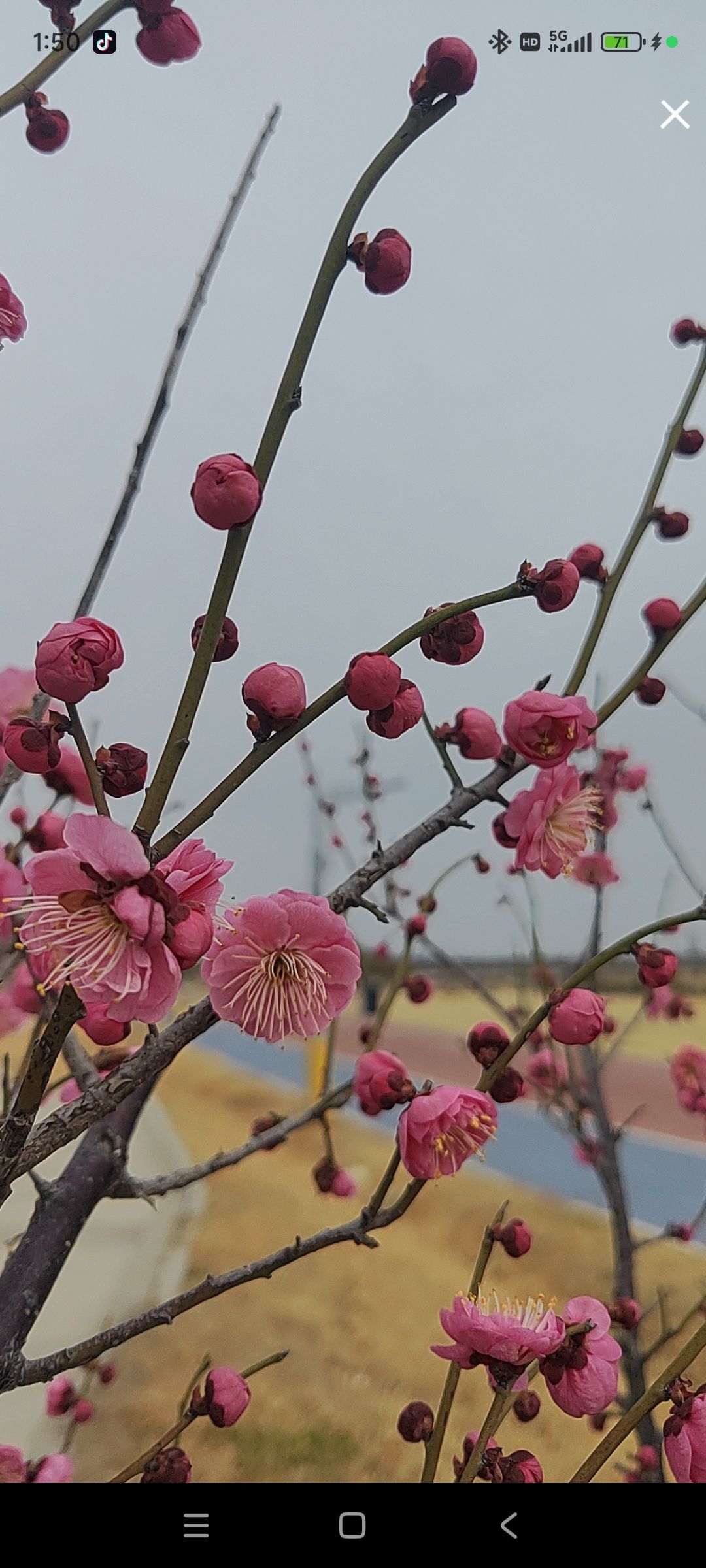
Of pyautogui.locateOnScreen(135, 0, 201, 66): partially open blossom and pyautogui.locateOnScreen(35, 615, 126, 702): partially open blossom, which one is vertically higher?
pyautogui.locateOnScreen(135, 0, 201, 66): partially open blossom

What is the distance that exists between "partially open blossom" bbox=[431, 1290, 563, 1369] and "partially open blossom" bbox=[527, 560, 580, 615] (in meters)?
0.23

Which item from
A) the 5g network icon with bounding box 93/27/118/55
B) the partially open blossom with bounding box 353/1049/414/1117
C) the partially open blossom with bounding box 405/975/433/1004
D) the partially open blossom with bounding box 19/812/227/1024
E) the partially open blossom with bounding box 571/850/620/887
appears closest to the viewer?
the partially open blossom with bounding box 19/812/227/1024

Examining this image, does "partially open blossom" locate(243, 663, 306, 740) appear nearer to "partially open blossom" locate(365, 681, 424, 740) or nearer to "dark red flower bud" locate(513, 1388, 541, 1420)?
"partially open blossom" locate(365, 681, 424, 740)

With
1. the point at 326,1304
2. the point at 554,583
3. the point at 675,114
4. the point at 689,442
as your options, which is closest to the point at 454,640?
the point at 554,583

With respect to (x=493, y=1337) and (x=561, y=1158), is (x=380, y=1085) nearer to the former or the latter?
(x=493, y=1337)

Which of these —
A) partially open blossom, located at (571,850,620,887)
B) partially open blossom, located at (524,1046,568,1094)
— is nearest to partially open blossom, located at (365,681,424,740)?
partially open blossom, located at (571,850,620,887)

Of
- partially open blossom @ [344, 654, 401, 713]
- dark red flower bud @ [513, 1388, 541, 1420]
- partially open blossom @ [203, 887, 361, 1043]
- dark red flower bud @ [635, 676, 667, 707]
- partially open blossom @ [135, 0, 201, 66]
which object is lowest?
dark red flower bud @ [513, 1388, 541, 1420]

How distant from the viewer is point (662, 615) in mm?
385

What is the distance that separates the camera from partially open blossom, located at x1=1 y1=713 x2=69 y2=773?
0.71 ft

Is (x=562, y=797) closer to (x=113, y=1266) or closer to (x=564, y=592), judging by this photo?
(x=564, y=592)

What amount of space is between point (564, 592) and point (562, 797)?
11 cm

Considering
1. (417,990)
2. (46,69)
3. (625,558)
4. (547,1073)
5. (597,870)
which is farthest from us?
(547,1073)

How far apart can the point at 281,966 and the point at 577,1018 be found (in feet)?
0.37

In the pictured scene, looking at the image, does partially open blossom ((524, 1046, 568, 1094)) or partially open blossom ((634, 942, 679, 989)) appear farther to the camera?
partially open blossom ((524, 1046, 568, 1094))
